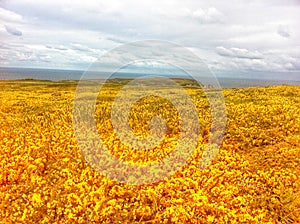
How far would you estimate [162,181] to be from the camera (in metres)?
11.9

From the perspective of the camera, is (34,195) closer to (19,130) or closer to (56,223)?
(56,223)

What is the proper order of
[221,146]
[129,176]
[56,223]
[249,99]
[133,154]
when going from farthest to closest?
1. [249,99]
2. [221,146]
3. [133,154]
4. [129,176]
5. [56,223]

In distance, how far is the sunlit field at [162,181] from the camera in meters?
10.3

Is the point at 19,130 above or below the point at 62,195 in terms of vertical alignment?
above

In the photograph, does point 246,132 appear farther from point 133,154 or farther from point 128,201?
point 128,201

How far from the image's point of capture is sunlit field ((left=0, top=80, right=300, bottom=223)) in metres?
10.3

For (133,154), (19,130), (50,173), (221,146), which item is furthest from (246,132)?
(19,130)

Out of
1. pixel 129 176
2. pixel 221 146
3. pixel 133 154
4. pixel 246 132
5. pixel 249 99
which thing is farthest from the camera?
pixel 249 99

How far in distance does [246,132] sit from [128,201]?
7869 millimetres

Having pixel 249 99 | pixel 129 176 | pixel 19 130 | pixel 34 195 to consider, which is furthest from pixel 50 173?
pixel 249 99

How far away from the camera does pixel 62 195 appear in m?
11.0

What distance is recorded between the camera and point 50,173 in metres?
12.6

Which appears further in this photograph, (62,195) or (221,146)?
(221,146)

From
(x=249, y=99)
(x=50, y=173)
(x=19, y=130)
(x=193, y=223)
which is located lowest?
(x=193, y=223)
